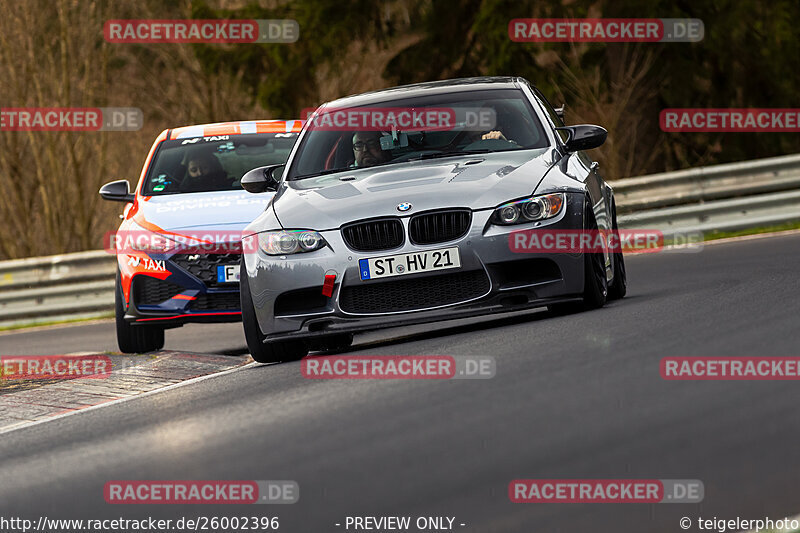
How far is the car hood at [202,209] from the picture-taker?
35.3 ft

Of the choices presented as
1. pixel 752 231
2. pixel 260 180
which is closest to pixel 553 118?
pixel 260 180

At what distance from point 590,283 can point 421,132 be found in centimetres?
176

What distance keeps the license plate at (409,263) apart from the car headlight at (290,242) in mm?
331

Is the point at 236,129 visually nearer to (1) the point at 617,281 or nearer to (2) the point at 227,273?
(2) the point at 227,273

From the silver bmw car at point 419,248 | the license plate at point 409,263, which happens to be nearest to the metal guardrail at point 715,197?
the silver bmw car at point 419,248

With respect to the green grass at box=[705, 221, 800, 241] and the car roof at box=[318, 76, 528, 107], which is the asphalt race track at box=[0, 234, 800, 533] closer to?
the car roof at box=[318, 76, 528, 107]

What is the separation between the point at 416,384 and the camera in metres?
7.27

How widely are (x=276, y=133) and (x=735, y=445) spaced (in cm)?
785

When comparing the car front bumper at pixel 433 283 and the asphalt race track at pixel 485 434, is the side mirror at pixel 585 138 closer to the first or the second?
the car front bumper at pixel 433 283

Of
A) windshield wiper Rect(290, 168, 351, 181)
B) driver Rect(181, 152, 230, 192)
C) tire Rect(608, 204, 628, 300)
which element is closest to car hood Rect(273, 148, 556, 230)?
windshield wiper Rect(290, 168, 351, 181)

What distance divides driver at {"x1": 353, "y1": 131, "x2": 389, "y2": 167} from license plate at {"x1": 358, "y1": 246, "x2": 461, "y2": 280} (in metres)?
1.37

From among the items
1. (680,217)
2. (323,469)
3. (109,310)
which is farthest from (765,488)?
(109,310)

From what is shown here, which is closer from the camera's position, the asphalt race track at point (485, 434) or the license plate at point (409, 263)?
the asphalt race track at point (485, 434)

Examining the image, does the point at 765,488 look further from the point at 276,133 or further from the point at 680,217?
the point at 680,217
